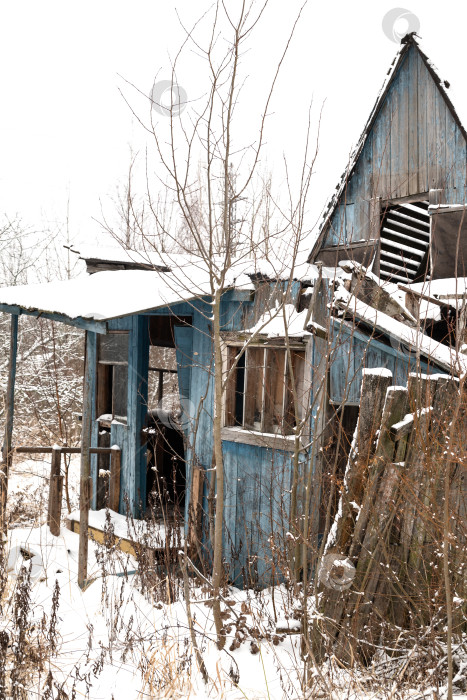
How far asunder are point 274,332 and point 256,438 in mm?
1220

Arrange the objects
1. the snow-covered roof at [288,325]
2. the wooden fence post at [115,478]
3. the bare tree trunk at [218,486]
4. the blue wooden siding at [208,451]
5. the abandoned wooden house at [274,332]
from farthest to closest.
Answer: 1. the wooden fence post at [115,478]
2. the blue wooden siding at [208,451]
3. the snow-covered roof at [288,325]
4. the abandoned wooden house at [274,332]
5. the bare tree trunk at [218,486]

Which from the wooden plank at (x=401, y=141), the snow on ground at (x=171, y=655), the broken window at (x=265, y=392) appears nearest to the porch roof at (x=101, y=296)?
the broken window at (x=265, y=392)

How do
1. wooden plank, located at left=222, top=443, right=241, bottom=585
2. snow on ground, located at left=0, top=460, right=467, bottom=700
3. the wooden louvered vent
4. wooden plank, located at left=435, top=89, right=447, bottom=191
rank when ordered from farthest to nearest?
1. the wooden louvered vent
2. wooden plank, located at left=435, top=89, right=447, bottom=191
3. wooden plank, located at left=222, top=443, right=241, bottom=585
4. snow on ground, located at left=0, top=460, right=467, bottom=700

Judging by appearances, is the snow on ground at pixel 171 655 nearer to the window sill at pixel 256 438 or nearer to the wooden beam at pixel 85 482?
the wooden beam at pixel 85 482

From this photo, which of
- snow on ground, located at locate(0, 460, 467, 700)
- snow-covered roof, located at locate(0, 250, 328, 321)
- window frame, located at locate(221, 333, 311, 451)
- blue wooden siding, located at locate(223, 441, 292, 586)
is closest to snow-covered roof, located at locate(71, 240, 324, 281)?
snow-covered roof, located at locate(0, 250, 328, 321)

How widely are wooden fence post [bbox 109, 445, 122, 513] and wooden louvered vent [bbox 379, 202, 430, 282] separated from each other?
5257 mm

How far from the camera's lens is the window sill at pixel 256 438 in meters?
6.73

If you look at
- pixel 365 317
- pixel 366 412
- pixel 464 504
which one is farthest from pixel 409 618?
pixel 365 317

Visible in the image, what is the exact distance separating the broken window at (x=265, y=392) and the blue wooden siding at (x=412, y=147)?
2387 mm

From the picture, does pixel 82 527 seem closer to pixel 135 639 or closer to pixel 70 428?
pixel 135 639

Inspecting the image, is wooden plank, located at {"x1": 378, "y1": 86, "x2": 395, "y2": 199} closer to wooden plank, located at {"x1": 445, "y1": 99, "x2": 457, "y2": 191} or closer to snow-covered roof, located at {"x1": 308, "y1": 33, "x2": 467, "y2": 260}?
snow-covered roof, located at {"x1": 308, "y1": 33, "x2": 467, "y2": 260}

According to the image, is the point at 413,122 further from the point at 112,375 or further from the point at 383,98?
the point at 112,375

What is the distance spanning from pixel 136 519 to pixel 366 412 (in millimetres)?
5032

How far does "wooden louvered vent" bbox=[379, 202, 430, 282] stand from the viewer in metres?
10.4
